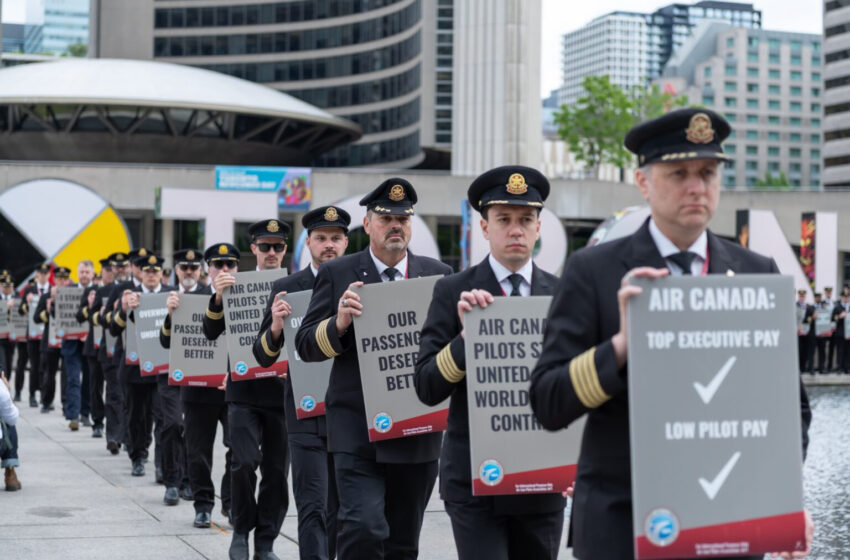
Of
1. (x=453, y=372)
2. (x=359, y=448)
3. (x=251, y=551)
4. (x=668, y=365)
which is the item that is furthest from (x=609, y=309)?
(x=251, y=551)

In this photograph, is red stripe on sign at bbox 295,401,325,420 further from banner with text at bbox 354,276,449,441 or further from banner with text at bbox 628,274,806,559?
banner with text at bbox 628,274,806,559

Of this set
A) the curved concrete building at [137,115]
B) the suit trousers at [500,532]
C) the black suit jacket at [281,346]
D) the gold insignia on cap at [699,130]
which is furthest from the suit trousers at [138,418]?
the curved concrete building at [137,115]

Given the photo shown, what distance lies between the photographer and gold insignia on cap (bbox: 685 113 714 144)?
3502mm

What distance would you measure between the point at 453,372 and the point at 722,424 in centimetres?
184

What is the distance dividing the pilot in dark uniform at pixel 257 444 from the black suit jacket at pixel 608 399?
16.4 feet

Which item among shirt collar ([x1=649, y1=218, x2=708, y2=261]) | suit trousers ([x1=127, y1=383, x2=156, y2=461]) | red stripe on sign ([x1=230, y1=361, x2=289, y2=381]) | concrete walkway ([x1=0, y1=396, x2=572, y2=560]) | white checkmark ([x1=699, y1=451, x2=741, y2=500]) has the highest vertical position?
shirt collar ([x1=649, y1=218, x2=708, y2=261])

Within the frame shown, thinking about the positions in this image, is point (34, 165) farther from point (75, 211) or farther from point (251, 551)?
point (251, 551)

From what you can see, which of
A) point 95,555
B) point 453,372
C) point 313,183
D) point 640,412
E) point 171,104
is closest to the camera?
point 640,412

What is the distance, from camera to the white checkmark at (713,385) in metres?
3.33

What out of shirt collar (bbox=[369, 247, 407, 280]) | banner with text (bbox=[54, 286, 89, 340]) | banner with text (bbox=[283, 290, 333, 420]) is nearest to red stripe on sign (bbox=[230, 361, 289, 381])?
banner with text (bbox=[283, 290, 333, 420])

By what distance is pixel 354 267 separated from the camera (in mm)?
6594

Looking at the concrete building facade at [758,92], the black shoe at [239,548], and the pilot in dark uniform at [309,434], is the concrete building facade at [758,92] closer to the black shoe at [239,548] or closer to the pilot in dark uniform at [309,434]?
the black shoe at [239,548]

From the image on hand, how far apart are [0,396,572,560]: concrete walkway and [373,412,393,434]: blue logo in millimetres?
2857

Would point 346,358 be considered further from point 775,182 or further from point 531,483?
point 775,182
